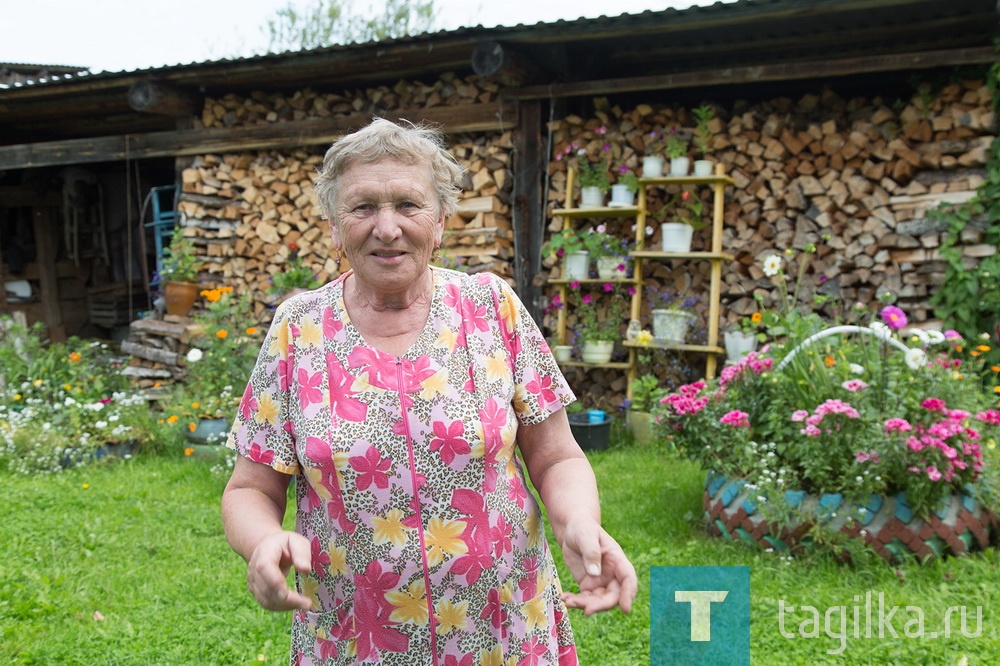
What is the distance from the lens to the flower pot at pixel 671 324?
5656mm

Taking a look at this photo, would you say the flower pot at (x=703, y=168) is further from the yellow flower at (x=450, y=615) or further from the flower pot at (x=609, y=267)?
the yellow flower at (x=450, y=615)

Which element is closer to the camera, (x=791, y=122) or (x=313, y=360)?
(x=313, y=360)

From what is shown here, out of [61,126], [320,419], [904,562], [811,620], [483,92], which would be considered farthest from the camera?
[61,126]

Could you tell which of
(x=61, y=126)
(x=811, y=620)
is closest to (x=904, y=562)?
(x=811, y=620)

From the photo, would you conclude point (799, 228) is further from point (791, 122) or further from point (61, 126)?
point (61, 126)

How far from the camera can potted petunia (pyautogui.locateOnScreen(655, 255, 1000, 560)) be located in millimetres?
3102

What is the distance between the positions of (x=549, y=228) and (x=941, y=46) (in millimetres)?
2893

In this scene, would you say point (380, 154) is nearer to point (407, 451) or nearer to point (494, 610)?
point (407, 451)

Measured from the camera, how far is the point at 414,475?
4.55ft

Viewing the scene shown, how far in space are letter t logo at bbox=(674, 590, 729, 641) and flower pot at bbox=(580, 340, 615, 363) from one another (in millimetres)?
2796

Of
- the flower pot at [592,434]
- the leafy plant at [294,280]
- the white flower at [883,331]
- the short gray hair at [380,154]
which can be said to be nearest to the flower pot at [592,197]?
the flower pot at [592,434]

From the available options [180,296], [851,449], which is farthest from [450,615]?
[180,296]

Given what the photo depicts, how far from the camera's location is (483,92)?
6.05 metres

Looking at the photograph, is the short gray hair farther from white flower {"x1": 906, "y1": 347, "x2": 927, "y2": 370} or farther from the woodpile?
the woodpile
